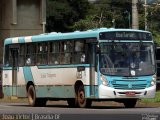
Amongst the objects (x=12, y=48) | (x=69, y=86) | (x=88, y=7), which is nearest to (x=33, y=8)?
(x=12, y=48)

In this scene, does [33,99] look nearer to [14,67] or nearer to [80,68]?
[14,67]

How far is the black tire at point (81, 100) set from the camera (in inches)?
1019

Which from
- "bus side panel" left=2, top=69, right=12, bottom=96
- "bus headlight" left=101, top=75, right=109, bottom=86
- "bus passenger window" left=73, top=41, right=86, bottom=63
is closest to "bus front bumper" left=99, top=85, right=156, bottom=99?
"bus headlight" left=101, top=75, right=109, bottom=86

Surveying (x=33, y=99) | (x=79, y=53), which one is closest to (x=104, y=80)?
(x=79, y=53)

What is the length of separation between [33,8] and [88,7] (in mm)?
43743

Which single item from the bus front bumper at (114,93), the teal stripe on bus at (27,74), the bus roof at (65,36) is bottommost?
the bus front bumper at (114,93)

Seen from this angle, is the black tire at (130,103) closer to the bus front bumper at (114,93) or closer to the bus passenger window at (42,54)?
the bus front bumper at (114,93)

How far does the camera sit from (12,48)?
30.9m

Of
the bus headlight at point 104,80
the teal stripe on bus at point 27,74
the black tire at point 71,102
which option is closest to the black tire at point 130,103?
the bus headlight at point 104,80

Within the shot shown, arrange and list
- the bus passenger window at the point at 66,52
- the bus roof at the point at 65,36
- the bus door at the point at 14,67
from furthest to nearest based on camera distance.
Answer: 1. the bus door at the point at 14,67
2. the bus passenger window at the point at 66,52
3. the bus roof at the point at 65,36

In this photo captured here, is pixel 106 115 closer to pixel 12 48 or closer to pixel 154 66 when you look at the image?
pixel 154 66

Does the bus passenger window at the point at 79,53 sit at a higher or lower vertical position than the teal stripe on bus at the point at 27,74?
higher

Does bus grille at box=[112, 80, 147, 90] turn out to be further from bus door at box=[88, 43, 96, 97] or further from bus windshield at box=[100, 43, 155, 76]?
bus door at box=[88, 43, 96, 97]

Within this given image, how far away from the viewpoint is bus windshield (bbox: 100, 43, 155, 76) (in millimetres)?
25141
